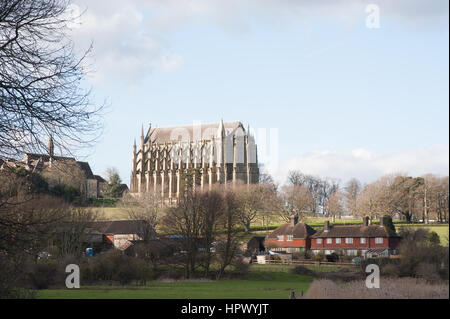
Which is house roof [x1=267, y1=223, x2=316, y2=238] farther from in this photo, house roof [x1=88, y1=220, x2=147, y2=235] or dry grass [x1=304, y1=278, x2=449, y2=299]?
dry grass [x1=304, y1=278, x2=449, y2=299]

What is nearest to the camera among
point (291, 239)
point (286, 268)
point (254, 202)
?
point (286, 268)

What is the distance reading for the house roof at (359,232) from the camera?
57.3m

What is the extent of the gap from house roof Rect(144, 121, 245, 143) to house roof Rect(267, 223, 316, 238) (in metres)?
51.3

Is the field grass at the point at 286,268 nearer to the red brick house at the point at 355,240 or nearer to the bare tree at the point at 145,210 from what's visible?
the red brick house at the point at 355,240

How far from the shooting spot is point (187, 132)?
127375 mm

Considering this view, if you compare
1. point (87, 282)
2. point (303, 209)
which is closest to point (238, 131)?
point (303, 209)

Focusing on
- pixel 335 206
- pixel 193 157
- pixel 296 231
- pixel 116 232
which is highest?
pixel 193 157

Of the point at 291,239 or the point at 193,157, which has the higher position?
the point at 193,157

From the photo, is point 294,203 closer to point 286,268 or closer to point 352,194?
point 352,194

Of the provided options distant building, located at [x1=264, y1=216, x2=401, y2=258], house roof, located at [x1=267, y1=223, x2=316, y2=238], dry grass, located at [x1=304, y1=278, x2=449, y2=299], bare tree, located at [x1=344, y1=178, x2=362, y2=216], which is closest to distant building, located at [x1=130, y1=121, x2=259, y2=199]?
bare tree, located at [x1=344, y1=178, x2=362, y2=216]

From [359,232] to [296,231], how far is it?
846 centimetres

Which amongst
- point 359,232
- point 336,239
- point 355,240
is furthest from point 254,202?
point 359,232

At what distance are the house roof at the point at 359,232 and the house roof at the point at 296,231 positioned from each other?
4.29ft
